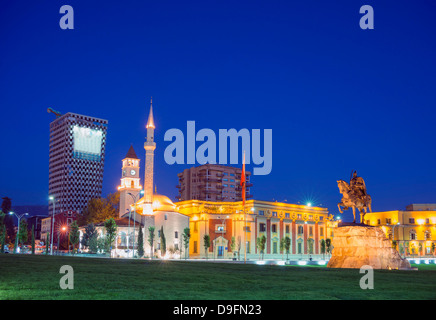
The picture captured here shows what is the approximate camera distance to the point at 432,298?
48.1 feet

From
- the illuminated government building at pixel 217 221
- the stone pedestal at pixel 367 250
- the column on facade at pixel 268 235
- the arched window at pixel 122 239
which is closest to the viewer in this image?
the stone pedestal at pixel 367 250

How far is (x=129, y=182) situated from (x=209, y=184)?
5450 centimetres

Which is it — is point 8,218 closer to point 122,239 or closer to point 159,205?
point 159,205

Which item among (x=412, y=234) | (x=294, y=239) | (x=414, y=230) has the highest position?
(x=414, y=230)

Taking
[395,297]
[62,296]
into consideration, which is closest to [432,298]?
[395,297]

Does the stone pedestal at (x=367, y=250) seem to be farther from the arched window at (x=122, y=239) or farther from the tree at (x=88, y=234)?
the tree at (x=88, y=234)

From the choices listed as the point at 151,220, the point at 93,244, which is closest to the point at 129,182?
the point at 151,220

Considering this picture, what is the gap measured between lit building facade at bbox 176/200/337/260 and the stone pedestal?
2177 inches

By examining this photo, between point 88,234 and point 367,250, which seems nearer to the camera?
point 367,250

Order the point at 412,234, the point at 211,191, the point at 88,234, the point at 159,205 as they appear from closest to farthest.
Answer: the point at 88,234 < the point at 159,205 < the point at 412,234 < the point at 211,191

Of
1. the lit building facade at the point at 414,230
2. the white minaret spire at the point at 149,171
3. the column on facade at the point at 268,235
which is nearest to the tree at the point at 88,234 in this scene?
the white minaret spire at the point at 149,171

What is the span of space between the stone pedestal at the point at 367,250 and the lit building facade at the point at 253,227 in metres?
55.3

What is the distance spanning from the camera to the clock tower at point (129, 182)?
4021 inches

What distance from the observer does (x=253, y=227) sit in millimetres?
97312
